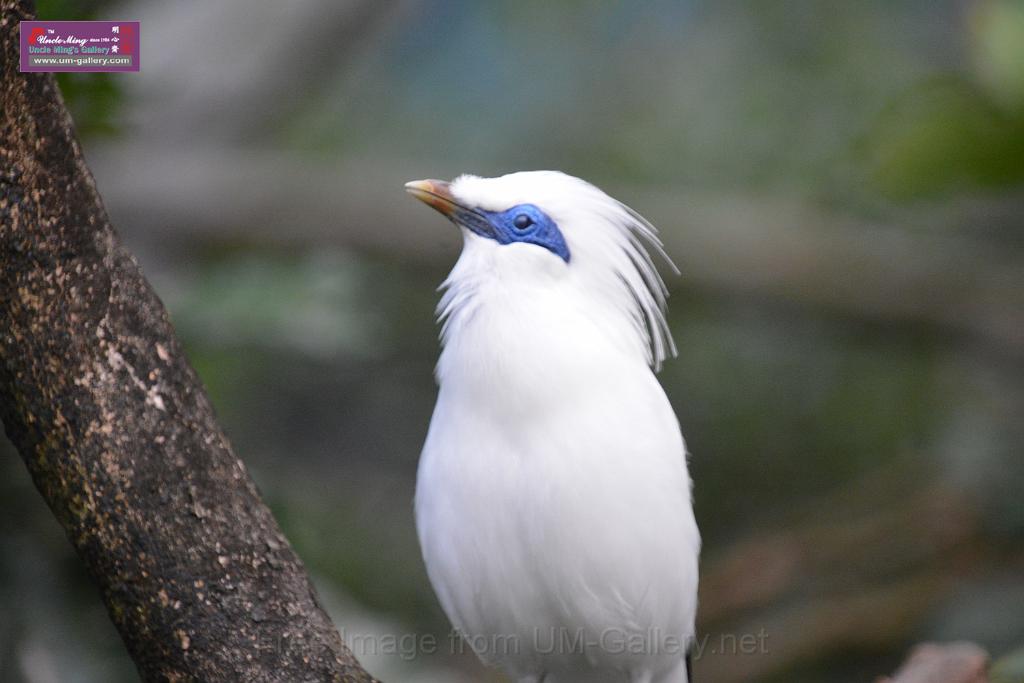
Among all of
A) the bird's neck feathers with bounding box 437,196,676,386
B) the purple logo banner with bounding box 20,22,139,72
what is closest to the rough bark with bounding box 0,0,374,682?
the purple logo banner with bounding box 20,22,139,72

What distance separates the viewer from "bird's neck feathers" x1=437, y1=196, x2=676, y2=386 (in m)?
3.27

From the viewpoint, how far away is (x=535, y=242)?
3.41 metres

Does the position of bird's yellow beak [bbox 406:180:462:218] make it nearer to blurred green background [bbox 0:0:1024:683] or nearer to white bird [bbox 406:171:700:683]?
white bird [bbox 406:171:700:683]

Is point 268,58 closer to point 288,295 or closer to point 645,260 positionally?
point 288,295

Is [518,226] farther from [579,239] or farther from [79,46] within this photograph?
[79,46]

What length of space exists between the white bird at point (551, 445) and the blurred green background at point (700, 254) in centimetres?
128

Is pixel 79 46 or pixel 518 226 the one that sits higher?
pixel 79 46

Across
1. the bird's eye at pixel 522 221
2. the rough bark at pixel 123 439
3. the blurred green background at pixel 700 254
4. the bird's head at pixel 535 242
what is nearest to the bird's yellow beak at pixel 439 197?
the bird's head at pixel 535 242

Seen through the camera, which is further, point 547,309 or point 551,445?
point 547,309

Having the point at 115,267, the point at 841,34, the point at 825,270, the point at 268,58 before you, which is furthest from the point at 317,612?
the point at 841,34

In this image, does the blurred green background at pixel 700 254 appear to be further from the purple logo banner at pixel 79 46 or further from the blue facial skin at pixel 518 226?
the blue facial skin at pixel 518 226

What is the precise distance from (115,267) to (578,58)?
6.74m

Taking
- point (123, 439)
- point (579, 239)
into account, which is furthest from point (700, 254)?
point (123, 439)

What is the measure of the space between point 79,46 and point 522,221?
166 centimetres
